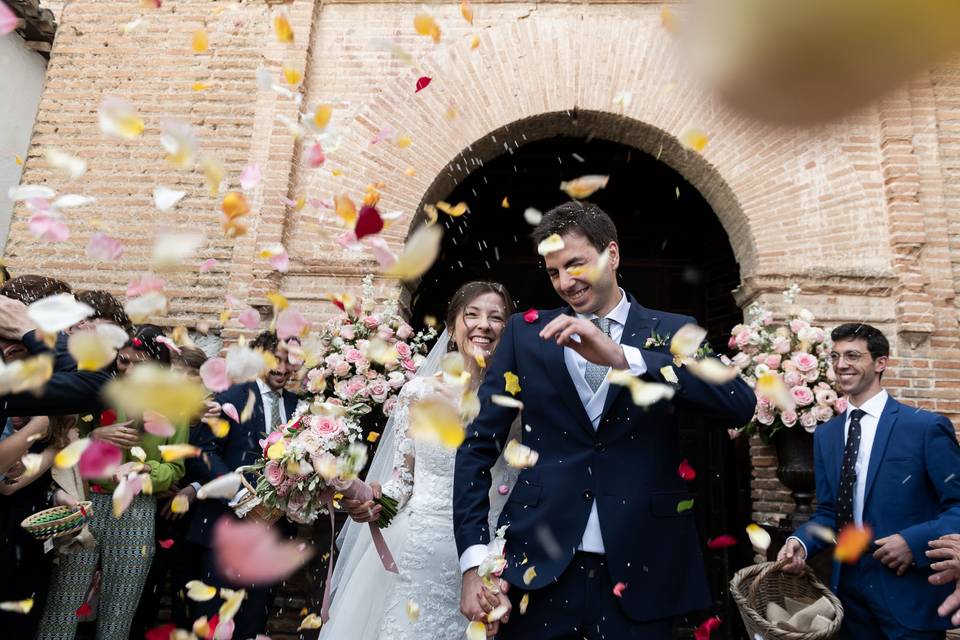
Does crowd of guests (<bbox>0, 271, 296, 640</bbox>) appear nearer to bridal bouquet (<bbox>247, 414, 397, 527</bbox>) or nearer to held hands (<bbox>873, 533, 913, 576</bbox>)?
bridal bouquet (<bbox>247, 414, 397, 527</bbox>)

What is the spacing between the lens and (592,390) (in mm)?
2320

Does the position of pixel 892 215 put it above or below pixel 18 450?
above

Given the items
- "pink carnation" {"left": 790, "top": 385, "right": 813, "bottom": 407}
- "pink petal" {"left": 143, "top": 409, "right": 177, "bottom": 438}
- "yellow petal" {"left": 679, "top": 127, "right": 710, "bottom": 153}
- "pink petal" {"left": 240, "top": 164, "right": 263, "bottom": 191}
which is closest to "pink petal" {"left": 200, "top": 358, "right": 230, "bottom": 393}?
"pink petal" {"left": 143, "top": 409, "right": 177, "bottom": 438}

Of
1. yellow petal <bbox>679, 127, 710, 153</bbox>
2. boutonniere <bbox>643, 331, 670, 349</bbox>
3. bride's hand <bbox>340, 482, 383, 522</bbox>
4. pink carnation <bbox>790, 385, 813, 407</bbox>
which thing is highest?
yellow petal <bbox>679, 127, 710, 153</bbox>

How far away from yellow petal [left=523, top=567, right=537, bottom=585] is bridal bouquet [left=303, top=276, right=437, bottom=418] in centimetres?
245

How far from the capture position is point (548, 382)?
2334 millimetres

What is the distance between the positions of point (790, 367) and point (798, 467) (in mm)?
705

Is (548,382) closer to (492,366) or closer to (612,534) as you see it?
(492,366)

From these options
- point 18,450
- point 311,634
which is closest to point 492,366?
point 18,450

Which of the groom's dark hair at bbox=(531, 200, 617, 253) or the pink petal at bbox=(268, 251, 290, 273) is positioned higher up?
the pink petal at bbox=(268, 251, 290, 273)

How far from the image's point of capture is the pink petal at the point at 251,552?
3977 mm

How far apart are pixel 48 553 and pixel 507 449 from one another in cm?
221

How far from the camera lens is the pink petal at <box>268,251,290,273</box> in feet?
15.0

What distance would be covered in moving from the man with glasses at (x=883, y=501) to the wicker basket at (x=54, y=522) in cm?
317
